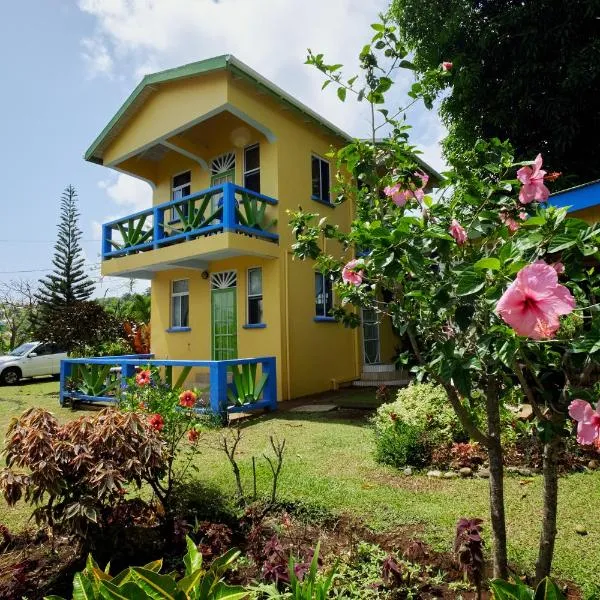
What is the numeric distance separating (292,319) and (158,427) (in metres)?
7.17

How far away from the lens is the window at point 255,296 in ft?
35.8

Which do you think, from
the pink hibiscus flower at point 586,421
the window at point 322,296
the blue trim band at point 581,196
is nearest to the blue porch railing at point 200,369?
the window at point 322,296

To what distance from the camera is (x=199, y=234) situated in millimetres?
10383

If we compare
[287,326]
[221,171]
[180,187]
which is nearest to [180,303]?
[180,187]

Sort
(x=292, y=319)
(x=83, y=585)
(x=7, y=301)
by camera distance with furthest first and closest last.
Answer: (x=7, y=301)
(x=292, y=319)
(x=83, y=585)

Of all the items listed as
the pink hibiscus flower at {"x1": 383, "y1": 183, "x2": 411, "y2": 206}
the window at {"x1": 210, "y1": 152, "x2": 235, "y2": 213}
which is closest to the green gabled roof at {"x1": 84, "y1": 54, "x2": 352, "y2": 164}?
the window at {"x1": 210, "y1": 152, "x2": 235, "y2": 213}

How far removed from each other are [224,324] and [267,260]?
210cm

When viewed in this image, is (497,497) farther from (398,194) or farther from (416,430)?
(416,430)

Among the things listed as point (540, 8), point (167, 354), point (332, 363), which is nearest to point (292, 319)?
point (332, 363)

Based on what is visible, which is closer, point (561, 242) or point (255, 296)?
point (561, 242)

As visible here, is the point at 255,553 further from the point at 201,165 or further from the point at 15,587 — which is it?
the point at 201,165

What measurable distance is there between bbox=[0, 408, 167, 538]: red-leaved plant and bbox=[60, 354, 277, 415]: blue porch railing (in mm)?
4882

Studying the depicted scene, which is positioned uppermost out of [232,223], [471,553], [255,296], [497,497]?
[232,223]

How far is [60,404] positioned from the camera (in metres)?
11.2
